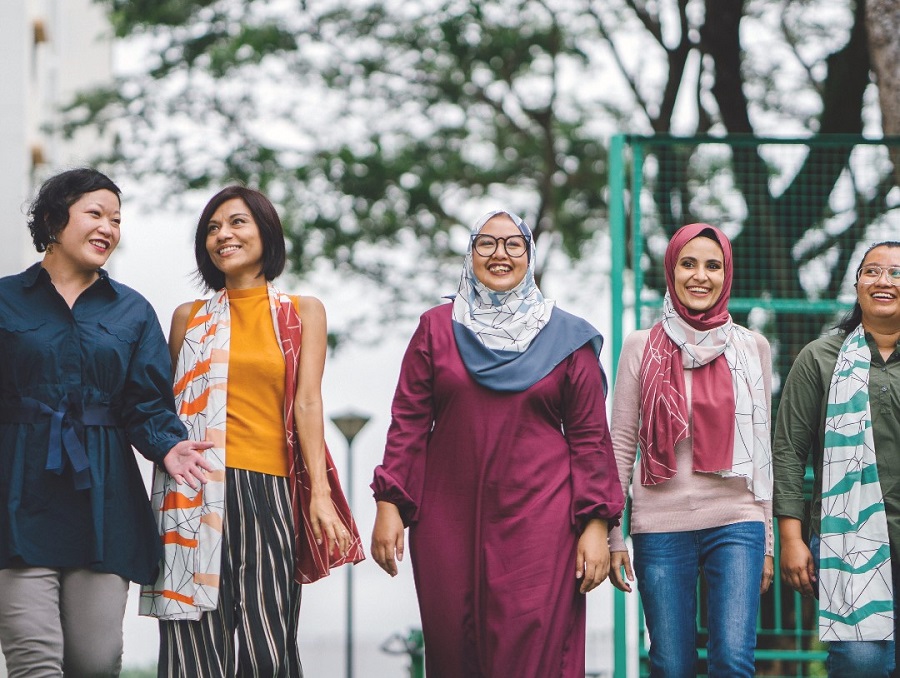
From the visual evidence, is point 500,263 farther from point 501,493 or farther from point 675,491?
point 675,491

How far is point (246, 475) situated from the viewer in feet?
13.8

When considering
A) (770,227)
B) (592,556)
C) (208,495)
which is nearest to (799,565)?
(592,556)

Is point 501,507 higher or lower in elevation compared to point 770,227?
lower

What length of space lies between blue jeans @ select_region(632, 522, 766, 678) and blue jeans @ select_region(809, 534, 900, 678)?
30cm

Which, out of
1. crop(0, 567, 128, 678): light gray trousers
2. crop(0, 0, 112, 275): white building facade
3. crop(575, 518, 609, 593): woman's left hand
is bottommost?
crop(0, 567, 128, 678): light gray trousers

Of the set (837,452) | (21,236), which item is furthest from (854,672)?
(21,236)

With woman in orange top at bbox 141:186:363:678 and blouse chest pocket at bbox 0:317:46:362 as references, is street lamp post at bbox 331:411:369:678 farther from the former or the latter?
blouse chest pocket at bbox 0:317:46:362

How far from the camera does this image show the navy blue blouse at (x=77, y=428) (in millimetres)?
3979

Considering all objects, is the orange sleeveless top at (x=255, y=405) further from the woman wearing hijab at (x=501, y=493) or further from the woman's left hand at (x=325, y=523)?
the woman wearing hijab at (x=501, y=493)

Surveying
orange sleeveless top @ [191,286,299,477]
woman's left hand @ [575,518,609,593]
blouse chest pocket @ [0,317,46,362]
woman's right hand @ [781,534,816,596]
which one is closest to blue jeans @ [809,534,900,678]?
woman's right hand @ [781,534,816,596]

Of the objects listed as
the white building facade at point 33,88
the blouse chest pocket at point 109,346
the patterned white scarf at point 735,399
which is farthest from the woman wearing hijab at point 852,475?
the white building facade at point 33,88

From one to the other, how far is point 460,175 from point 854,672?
10.0 meters

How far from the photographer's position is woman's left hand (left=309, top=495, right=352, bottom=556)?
13.8 ft

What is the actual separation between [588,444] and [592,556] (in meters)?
0.37
